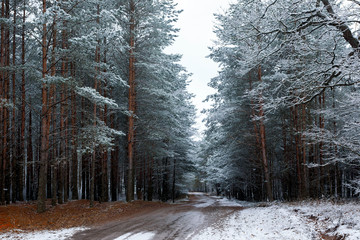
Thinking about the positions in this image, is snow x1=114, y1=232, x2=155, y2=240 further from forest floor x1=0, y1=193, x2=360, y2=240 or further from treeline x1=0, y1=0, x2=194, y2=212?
treeline x1=0, y1=0, x2=194, y2=212

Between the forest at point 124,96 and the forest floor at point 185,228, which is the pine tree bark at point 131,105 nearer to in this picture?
the forest at point 124,96

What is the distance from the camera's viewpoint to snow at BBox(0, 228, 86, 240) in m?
7.65

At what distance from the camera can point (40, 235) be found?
8.00 m

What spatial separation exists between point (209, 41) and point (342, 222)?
48.5 feet

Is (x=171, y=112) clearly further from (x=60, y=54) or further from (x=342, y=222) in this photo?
(x=342, y=222)

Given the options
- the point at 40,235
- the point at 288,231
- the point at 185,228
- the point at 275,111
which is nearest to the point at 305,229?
the point at 288,231

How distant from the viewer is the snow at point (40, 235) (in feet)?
25.1

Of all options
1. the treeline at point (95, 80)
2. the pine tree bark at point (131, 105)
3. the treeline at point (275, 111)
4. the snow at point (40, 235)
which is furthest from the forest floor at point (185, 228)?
the pine tree bark at point (131, 105)

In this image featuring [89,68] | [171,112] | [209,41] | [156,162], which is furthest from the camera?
[156,162]

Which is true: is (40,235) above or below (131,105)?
below

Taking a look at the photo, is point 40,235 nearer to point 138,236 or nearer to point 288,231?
point 138,236

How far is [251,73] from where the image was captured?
19859 mm

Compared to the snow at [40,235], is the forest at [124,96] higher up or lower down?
higher up

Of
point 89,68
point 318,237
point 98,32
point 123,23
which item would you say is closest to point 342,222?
point 318,237
